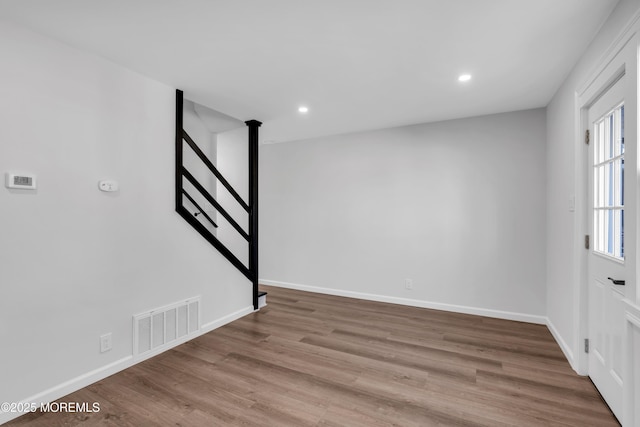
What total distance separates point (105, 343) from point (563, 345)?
151 inches

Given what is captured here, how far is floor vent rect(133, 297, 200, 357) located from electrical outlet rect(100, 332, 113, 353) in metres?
0.19

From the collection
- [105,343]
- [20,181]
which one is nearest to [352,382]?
[105,343]

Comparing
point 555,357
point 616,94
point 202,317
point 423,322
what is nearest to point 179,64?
point 202,317

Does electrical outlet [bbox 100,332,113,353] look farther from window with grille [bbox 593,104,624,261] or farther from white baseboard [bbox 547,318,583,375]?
white baseboard [bbox 547,318,583,375]

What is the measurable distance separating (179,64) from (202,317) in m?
2.39

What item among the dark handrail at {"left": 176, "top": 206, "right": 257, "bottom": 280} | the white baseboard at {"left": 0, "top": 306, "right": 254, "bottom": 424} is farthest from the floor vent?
the dark handrail at {"left": 176, "top": 206, "right": 257, "bottom": 280}

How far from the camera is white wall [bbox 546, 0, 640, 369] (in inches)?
83.7

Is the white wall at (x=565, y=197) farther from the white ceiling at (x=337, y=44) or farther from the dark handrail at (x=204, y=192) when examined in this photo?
the dark handrail at (x=204, y=192)

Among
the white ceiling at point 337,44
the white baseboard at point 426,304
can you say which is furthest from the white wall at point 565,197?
the white baseboard at point 426,304

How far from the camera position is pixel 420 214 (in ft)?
13.1

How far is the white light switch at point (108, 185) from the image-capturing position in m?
2.30

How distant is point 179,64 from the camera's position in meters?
2.40

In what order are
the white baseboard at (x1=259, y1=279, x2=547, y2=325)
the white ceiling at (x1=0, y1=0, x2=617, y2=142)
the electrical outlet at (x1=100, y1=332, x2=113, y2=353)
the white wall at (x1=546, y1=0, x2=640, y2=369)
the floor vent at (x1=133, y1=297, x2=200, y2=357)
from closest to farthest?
the white ceiling at (x1=0, y1=0, x2=617, y2=142) < the white wall at (x1=546, y1=0, x2=640, y2=369) < the electrical outlet at (x1=100, y1=332, x2=113, y2=353) < the floor vent at (x1=133, y1=297, x2=200, y2=357) < the white baseboard at (x1=259, y1=279, x2=547, y2=325)

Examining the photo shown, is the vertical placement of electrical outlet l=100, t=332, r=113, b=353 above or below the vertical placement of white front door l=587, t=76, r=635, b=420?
below
